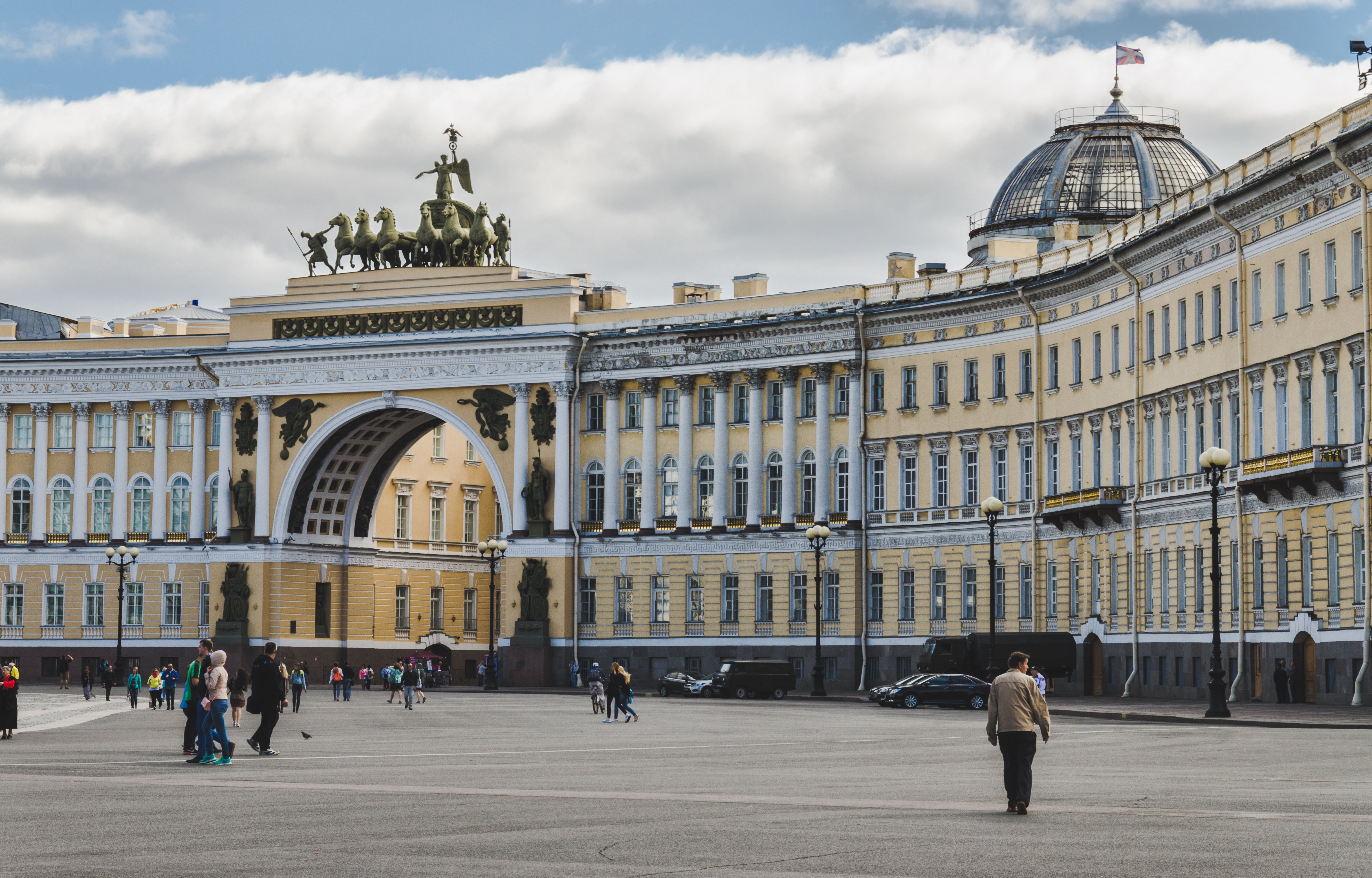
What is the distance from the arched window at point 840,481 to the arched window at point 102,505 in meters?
34.5

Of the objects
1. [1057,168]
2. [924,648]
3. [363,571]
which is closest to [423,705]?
[924,648]

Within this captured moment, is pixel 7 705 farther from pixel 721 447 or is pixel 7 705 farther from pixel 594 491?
pixel 594 491

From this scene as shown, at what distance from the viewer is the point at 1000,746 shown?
2016 centimetres

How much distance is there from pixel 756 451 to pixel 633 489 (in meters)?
6.24

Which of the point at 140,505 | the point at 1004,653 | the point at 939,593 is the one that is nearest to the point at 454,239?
the point at 140,505

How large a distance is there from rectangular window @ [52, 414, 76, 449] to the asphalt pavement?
2373 inches

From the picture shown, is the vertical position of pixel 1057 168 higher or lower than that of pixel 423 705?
higher

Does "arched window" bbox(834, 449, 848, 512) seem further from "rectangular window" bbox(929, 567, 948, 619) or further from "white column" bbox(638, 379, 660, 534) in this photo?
"white column" bbox(638, 379, 660, 534)

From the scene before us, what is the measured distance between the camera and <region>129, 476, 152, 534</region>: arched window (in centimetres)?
9669

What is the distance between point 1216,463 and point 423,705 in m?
28.0

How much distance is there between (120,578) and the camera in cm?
8181

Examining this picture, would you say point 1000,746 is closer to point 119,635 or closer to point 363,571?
point 119,635

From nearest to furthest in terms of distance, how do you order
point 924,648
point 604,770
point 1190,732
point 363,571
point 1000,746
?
point 1000,746 < point 604,770 < point 1190,732 < point 924,648 < point 363,571

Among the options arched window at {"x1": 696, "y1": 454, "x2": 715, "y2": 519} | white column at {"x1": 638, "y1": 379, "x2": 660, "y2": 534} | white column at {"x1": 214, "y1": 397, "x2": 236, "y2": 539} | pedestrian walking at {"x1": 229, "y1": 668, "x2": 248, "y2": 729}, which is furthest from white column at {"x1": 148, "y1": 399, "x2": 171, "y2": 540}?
pedestrian walking at {"x1": 229, "y1": 668, "x2": 248, "y2": 729}
